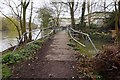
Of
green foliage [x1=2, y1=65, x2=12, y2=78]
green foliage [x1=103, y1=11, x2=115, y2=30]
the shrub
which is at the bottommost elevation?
green foliage [x1=2, y1=65, x2=12, y2=78]

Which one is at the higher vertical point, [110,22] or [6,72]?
[110,22]

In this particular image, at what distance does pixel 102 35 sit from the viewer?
1139 inches

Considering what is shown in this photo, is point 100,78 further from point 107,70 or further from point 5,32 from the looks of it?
point 5,32

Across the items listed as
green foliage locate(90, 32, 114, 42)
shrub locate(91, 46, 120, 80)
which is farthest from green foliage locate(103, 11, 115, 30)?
shrub locate(91, 46, 120, 80)

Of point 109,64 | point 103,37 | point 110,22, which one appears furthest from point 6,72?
point 110,22

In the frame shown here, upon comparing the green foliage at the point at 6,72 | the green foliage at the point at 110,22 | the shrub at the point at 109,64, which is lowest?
the green foliage at the point at 6,72

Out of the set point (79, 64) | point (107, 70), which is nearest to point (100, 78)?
point (107, 70)

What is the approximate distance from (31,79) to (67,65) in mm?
1813

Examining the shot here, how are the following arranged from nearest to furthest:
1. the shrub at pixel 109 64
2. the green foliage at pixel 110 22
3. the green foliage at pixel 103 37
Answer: the shrub at pixel 109 64
the green foliage at pixel 103 37
the green foliage at pixel 110 22

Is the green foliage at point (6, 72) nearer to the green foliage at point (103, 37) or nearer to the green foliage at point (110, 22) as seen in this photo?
the green foliage at point (103, 37)

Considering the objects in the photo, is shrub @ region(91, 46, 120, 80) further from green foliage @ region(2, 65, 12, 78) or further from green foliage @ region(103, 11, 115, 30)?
green foliage @ region(103, 11, 115, 30)

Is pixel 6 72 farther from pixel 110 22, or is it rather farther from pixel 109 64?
pixel 110 22

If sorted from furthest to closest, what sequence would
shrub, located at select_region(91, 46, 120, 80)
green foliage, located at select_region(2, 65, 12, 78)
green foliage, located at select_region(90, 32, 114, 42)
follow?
green foliage, located at select_region(90, 32, 114, 42) < green foliage, located at select_region(2, 65, 12, 78) < shrub, located at select_region(91, 46, 120, 80)

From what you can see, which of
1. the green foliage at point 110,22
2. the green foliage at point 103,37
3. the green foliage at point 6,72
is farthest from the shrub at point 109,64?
the green foliage at point 110,22
